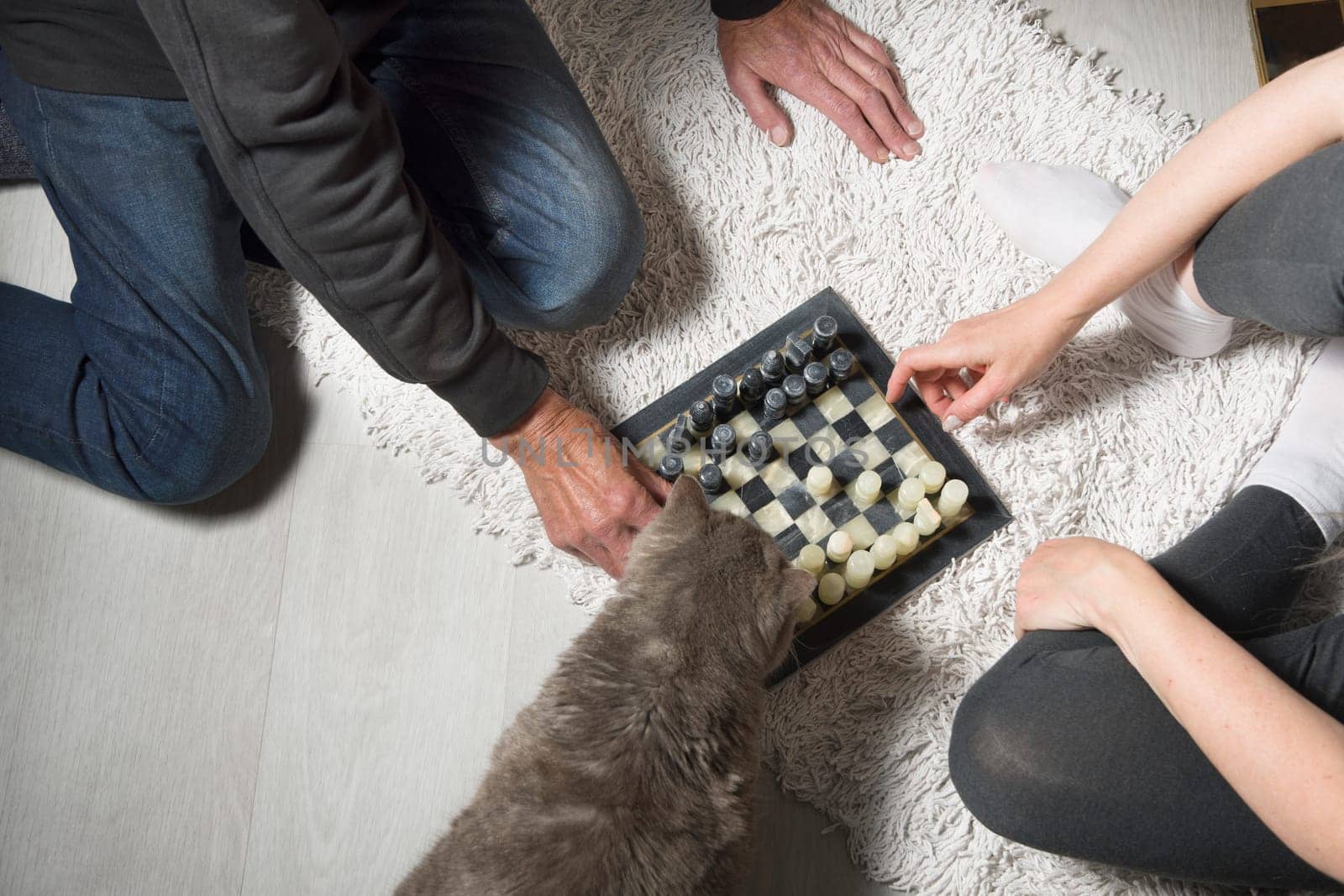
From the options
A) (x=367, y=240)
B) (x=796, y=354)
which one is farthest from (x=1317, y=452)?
(x=367, y=240)

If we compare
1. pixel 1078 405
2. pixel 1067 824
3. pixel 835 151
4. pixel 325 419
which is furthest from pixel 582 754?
pixel 835 151

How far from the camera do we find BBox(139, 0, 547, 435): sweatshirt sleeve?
0.74 meters

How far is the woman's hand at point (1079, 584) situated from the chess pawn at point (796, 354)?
37 cm

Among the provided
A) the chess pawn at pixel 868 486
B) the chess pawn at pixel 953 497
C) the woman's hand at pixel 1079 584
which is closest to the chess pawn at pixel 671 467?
the chess pawn at pixel 868 486

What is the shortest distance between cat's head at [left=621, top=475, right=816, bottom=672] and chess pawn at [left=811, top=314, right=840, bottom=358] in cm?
31

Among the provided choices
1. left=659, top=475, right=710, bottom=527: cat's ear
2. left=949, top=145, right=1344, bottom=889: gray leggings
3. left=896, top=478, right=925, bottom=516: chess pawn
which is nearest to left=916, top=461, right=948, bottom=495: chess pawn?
left=896, top=478, right=925, bottom=516: chess pawn

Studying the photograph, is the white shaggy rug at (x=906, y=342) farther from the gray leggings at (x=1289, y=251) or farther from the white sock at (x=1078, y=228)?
the gray leggings at (x=1289, y=251)

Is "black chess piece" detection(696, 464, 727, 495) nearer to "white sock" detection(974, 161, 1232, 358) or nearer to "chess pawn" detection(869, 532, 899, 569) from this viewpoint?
"chess pawn" detection(869, 532, 899, 569)

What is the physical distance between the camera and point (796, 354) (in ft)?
3.71

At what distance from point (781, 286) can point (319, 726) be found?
2.91 ft

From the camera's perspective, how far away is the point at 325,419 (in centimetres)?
127

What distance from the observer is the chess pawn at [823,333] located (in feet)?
3.70

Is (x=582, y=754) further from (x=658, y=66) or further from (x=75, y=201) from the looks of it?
(x=658, y=66)

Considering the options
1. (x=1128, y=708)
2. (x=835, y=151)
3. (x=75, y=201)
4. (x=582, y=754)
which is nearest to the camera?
(x=582, y=754)
